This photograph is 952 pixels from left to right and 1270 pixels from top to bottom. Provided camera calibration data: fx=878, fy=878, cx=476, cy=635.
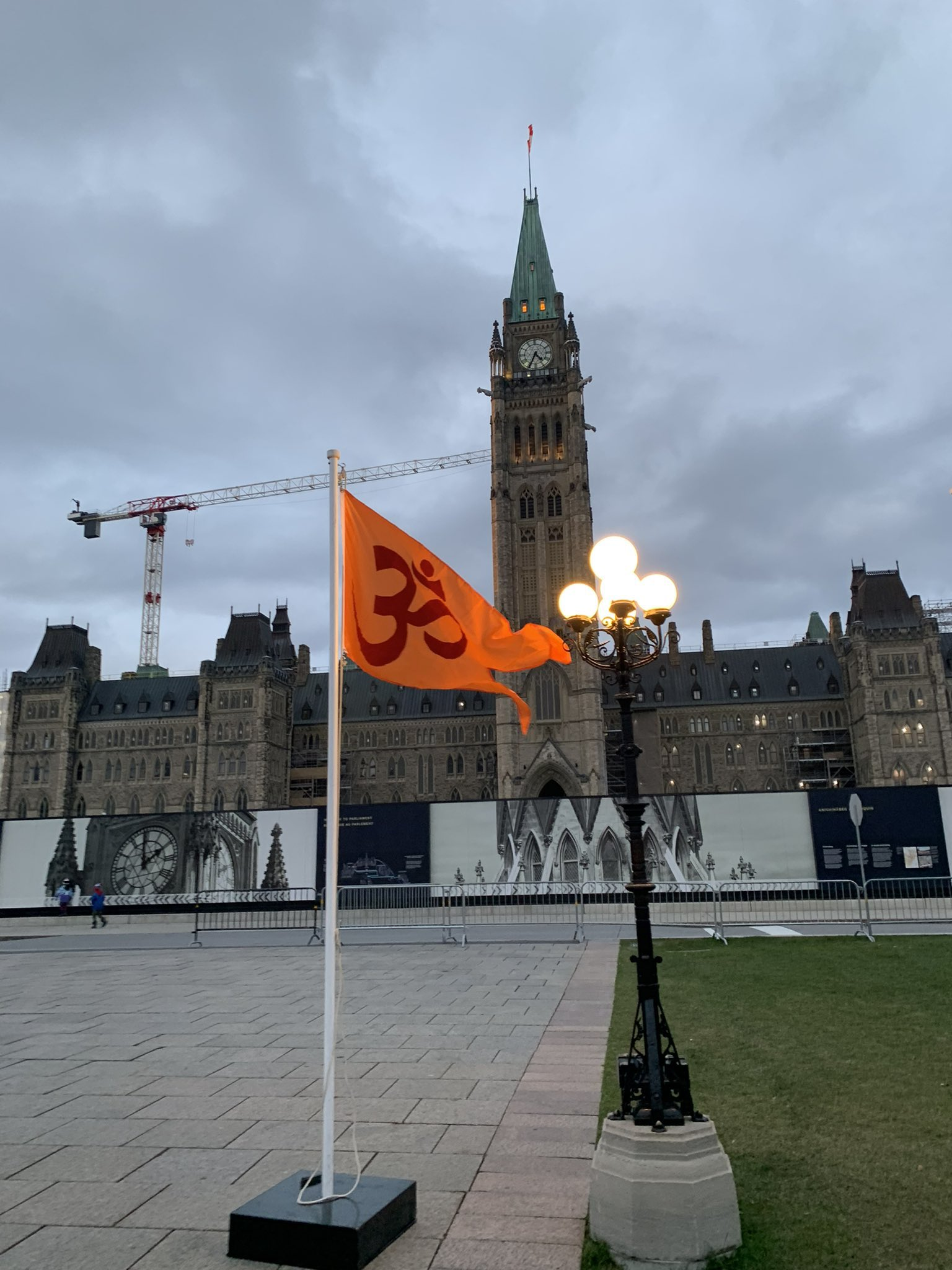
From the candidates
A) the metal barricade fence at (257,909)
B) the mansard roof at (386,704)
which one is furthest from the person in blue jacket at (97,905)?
the mansard roof at (386,704)

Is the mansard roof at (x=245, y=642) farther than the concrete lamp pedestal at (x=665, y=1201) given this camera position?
Yes

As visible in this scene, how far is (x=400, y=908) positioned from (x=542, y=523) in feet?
180

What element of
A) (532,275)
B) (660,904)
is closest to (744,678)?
(532,275)

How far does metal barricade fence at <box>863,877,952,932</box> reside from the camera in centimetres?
2525

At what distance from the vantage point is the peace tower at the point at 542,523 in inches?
2913

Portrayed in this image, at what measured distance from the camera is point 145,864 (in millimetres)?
34125

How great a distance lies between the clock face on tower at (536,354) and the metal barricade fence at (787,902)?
217 feet

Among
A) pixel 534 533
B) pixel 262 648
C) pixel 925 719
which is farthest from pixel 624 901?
pixel 262 648

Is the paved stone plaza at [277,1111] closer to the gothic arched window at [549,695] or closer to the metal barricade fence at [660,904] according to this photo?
the metal barricade fence at [660,904]

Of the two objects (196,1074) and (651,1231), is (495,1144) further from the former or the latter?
(196,1074)

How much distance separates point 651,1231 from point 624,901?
27631mm

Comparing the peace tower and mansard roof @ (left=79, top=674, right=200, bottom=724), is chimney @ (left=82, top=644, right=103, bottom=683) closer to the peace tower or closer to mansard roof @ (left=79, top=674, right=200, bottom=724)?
mansard roof @ (left=79, top=674, right=200, bottom=724)

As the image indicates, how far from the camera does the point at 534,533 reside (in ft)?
265

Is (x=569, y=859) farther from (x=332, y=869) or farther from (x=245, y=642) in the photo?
(x=245, y=642)
